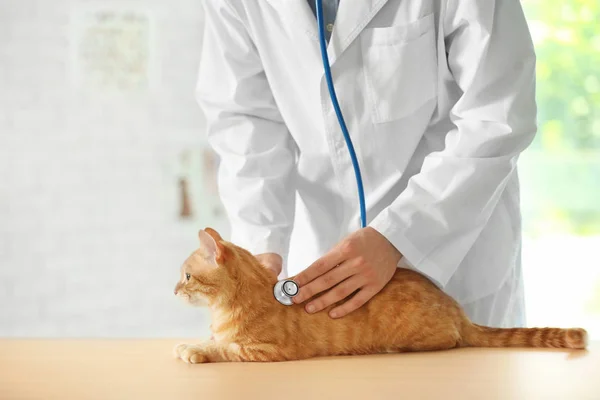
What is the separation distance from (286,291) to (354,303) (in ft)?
0.32

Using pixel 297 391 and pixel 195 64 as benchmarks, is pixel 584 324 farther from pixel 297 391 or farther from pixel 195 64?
pixel 297 391

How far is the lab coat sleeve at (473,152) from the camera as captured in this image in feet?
3.49

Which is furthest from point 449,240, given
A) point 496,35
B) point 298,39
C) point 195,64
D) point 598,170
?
point 598,170

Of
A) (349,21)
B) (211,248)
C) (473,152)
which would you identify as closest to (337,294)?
(211,248)

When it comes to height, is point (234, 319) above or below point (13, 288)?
above

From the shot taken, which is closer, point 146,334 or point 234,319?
point 234,319

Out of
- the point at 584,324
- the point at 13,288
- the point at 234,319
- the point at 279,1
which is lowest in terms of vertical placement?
the point at 584,324

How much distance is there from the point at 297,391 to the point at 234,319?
26cm

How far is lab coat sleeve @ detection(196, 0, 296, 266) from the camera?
130cm

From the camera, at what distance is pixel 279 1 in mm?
1227

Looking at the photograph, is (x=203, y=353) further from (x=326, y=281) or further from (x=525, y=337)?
(x=525, y=337)

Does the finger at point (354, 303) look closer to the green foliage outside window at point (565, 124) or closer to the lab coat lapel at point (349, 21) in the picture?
the lab coat lapel at point (349, 21)

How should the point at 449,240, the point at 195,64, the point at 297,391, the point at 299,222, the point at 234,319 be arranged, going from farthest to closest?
the point at 195,64 → the point at 299,222 → the point at 449,240 → the point at 234,319 → the point at 297,391

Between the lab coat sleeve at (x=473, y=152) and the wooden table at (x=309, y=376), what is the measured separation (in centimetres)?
17
